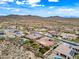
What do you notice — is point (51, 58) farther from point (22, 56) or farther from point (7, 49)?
point (7, 49)

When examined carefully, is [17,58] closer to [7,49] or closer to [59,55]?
[7,49]

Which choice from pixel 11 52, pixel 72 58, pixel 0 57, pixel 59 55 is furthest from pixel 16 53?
pixel 72 58

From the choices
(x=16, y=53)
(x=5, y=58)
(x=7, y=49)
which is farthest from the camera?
(x=7, y=49)

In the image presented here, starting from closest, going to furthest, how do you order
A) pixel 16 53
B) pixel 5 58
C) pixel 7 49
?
pixel 5 58
pixel 16 53
pixel 7 49

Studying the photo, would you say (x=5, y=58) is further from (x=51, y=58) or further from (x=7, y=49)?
(x=51, y=58)

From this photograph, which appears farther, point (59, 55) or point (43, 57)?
point (59, 55)

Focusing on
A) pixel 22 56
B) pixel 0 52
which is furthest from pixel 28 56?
pixel 0 52

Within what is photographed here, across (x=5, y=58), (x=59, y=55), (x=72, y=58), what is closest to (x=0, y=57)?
(x=5, y=58)

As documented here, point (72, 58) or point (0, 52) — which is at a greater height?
point (0, 52)

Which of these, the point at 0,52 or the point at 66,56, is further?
the point at 66,56
